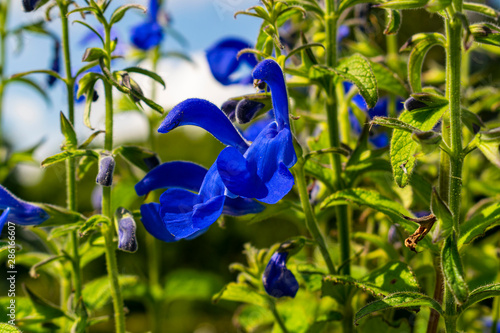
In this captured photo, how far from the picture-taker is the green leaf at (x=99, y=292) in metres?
1.25

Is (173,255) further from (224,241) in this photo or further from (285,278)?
(285,278)

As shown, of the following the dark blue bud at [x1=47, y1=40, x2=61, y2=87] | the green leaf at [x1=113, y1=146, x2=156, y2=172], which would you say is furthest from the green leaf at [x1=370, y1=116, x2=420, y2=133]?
the dark blue bud at [x1=47, y1=40, x2=61, y2=87]

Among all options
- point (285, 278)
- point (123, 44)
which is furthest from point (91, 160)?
point (123, 44)

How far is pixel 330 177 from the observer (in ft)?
3.46

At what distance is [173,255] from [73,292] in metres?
3.08

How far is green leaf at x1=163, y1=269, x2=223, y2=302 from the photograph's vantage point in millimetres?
1823

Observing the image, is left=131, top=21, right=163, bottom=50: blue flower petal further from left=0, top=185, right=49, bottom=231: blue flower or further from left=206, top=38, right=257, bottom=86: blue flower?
left=0, top=185, right=49, bottom=231: blue flower

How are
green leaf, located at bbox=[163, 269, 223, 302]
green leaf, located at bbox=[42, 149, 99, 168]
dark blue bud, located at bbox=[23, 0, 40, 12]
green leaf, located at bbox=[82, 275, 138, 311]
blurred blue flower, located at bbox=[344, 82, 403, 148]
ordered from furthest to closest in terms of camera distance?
green leaf, located at bbox=[163, 269, 223, 302], blurred blue flower, located at bbox=[344, 82, 403, 148], green leaf, located at bbox=[82, 275, 138, 311], dark blue bud, located at bbox=[23, 0, 40, 12], green leaf, located at bbox=[42, 149, 99, 168]

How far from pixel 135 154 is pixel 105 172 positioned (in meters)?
0.11

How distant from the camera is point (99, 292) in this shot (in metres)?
1.31

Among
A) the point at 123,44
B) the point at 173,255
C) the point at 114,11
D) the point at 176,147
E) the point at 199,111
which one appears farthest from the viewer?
the point at 176,147

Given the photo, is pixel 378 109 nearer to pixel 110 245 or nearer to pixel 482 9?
pixel 482 9

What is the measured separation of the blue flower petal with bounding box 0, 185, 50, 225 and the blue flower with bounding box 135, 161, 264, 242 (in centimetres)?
20

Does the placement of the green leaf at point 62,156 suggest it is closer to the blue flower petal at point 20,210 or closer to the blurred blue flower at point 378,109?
the blue flower petal at point 20,210
